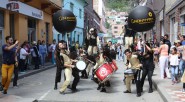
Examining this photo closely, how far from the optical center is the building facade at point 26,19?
17.2m

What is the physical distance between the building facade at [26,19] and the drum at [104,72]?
7641 millimetres

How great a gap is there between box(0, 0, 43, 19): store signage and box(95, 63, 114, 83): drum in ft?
25.1

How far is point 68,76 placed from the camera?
34.5 ft

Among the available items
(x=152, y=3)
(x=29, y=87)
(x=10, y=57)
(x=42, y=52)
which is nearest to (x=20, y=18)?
(x=42, y=52)

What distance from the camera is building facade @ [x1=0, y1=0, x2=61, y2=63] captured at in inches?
676

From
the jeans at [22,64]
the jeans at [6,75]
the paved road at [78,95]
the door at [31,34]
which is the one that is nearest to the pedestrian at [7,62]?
the jeans at [6,75]

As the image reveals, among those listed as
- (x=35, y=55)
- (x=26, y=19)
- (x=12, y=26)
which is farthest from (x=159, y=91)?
(x=26, y=19)

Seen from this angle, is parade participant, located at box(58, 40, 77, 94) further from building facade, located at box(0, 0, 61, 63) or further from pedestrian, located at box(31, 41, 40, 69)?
pedestrian, located at box(31, 41, 40, 69)

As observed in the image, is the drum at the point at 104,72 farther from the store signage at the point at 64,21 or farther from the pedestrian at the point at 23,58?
the pedestrian at the point at 23,58

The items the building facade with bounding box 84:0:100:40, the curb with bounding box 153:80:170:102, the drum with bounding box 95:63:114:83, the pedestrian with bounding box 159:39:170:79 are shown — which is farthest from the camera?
the building facade with bounding box 84:0:100:40

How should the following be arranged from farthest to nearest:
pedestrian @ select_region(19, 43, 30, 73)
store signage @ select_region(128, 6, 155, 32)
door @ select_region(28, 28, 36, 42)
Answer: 1. door @ select_region(28, 28, 36, 42)
2. pedestrian @ select_region(19, 43, 30, 73)
3. store signage @ select_region(128, 6, 155, 32)

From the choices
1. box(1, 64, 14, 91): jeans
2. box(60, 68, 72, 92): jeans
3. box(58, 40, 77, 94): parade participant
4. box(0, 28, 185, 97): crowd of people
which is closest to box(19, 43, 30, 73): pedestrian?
box(0, 28, 185, 97): crowd of people

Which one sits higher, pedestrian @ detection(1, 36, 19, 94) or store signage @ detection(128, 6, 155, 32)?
store signage @ detection(128, 6, 155, 32)

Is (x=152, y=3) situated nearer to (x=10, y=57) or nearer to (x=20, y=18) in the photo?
(x=20, y=18)
